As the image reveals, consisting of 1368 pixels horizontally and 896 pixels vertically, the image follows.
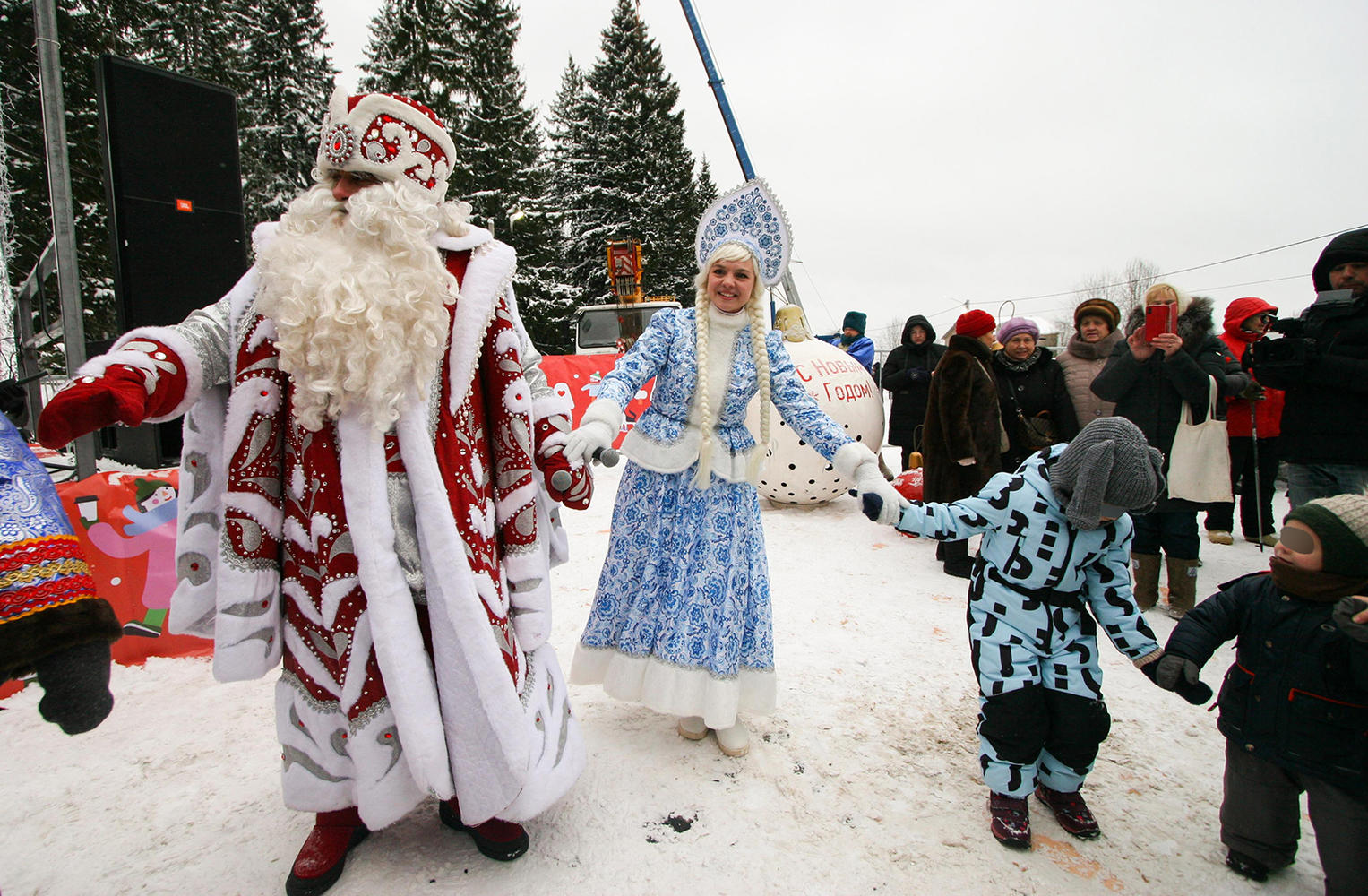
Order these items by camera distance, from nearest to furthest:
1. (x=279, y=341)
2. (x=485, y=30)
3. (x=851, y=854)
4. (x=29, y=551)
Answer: (x=29, y=551)
(x=279, y=341)
(x=851, y=854)
(x=485, y=30)

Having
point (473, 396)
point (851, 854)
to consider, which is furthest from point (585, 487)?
point (851, 854)

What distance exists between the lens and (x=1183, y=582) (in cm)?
379

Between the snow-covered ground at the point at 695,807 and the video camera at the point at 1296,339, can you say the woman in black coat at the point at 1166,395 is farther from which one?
the snow-covered ground at the point at 695,807

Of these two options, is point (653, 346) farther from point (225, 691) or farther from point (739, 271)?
point (225, 691)

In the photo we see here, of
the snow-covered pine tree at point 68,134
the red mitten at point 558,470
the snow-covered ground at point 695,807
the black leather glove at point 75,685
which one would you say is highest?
the snow-covered pine tree at point 68,134

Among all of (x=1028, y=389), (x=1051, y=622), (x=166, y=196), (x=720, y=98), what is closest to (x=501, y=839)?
(x=1051, y=622)

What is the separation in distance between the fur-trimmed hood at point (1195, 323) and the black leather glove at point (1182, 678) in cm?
276

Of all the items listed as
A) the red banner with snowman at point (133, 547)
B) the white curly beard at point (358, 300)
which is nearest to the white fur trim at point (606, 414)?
the white curly beard at point (358, 300)

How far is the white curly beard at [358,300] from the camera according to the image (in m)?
1.52

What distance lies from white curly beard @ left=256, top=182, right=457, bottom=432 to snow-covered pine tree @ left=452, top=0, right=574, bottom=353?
A: 18.6 metres

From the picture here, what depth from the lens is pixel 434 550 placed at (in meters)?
1.61

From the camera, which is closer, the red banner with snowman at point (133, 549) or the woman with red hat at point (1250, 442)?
the red banner with snowman at point (133, 549)

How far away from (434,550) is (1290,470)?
3.92 meters

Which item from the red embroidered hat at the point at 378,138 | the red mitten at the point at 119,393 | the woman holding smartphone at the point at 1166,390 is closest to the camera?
the red mitten at the point at 119,393
